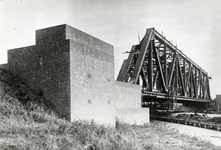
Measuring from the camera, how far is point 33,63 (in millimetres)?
13398

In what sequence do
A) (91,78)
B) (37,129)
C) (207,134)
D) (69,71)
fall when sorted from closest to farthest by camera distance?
(37,129)
(69,71)
(91,78)
(207,134)

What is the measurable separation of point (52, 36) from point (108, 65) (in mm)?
4500

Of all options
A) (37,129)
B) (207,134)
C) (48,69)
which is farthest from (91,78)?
(207,134)

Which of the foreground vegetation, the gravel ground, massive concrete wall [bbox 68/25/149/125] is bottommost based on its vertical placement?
the gravel ground

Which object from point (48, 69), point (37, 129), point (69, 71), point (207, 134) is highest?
point (48, 69)

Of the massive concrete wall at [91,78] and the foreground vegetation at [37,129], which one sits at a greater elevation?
the massive concrete wall at [91,78]

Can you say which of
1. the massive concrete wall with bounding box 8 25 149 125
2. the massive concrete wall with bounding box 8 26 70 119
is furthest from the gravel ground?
the massive concrete wall with bounding box 8 26 70 119

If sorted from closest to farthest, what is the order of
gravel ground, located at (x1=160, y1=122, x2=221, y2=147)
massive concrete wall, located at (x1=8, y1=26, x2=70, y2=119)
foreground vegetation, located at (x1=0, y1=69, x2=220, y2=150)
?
foreground vegetation, located at (x1=0, y1=69, x2=220, y2=150)
massive concrete wall, located at (x1=8, y1=26, x2=70, y2=119)
gravel ground, located at (x1=160, y1=122, x2=221, y2=147)

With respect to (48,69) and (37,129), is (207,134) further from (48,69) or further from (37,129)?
(37,129)

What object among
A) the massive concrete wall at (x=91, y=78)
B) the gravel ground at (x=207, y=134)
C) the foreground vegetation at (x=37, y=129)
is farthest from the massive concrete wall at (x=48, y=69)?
the gravel ground at (x=207, y=134)

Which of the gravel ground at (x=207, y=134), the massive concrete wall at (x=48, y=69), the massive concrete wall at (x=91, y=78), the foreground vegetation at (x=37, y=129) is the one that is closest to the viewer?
the foreground vegetation at (x=37, y=129)

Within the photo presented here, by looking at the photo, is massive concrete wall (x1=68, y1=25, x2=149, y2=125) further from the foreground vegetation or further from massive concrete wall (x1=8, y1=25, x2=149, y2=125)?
the foreground vegetation

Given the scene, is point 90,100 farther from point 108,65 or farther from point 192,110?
point 192,110

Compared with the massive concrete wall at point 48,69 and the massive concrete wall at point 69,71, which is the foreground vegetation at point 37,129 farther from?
the massive concrete wall at point 69,71
